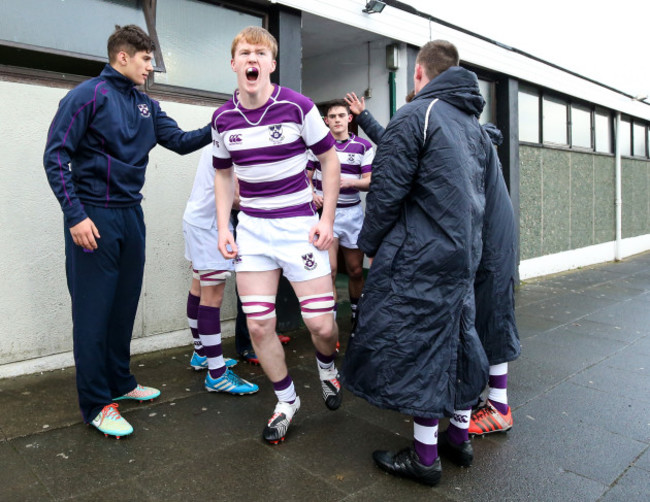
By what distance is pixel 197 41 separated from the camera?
497 cm

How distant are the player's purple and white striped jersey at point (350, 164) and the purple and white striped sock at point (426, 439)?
108 inches

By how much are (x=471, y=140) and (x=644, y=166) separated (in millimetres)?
13193

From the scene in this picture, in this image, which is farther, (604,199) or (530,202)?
(604,199)

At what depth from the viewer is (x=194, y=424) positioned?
329 centimetres

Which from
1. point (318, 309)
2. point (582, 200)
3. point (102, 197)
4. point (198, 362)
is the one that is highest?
point (582, 200)

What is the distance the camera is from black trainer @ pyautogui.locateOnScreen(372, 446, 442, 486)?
260 cm

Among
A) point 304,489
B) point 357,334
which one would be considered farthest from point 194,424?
point 357,334

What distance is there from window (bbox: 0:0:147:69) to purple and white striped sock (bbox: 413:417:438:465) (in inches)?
142

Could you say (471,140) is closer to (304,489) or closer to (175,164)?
(304,489)

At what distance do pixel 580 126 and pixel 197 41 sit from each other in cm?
847

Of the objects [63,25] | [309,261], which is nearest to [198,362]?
[309,261]

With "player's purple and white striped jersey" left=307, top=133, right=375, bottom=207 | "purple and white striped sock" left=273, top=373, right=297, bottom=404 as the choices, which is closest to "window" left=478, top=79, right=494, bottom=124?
"player's purple and white striped jersey" left=307, top=133, right=375, bottom=207

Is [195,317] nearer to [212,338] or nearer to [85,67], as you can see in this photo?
[212,338]

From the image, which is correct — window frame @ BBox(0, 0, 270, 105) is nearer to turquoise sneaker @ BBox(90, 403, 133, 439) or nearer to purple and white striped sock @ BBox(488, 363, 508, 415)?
turquoise sneaker @ BBox(90, 403, 133, 439)
